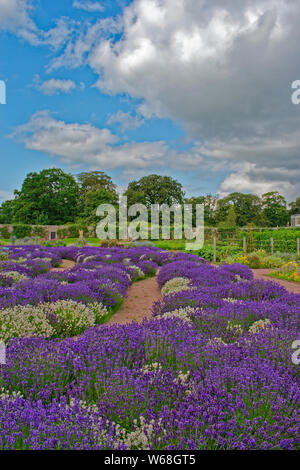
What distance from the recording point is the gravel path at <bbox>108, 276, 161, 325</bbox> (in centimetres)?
509

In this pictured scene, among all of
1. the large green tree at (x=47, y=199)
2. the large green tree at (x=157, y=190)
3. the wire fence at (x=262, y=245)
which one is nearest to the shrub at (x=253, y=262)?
the wire fence at (x=262, y=245)

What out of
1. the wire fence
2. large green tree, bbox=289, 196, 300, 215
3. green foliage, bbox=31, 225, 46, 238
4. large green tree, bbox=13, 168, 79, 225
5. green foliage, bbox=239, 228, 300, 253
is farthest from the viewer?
large green tree, bbox=289, 196, 300, 215

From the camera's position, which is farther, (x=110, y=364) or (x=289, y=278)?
(x=289, y=278)

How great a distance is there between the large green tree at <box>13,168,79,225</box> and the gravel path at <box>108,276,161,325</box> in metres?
34.3

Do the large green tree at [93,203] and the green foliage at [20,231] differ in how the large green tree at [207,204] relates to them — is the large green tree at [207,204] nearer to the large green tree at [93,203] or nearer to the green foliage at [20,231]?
the large green tree at [93,203]

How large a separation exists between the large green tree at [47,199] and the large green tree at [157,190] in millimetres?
9439

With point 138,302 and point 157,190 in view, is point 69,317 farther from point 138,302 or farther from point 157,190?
point 157,190

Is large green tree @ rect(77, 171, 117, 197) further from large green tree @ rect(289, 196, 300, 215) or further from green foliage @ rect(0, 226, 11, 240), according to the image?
large green tree @ rect(289, 196, 300, 215)

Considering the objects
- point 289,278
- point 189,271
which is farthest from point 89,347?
point 289,278

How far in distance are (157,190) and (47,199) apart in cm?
1779

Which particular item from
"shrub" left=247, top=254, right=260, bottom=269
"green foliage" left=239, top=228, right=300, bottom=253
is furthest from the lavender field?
"green foliage" left=239, top=228, right=300, bottom=253
